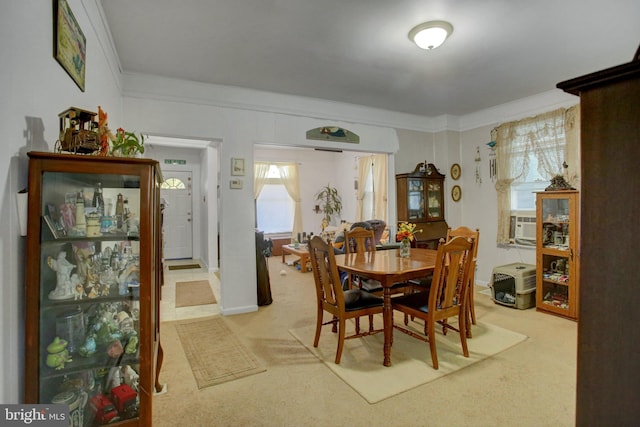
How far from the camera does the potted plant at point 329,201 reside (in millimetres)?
8547

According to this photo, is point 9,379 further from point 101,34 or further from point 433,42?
point 433,42

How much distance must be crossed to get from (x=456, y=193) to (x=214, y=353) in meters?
4.30

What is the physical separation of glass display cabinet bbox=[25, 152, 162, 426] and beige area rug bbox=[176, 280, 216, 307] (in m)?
2.90

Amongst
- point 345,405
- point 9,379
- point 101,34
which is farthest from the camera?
point 101,34

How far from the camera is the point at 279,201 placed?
336 inches

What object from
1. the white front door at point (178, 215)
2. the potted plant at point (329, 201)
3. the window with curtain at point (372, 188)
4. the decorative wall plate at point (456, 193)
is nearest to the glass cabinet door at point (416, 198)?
the decorative wall plate at point (456, 193)

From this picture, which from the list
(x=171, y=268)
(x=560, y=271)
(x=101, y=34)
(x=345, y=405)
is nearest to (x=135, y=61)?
(x=101, y=34)

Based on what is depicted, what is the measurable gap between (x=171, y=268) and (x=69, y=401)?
5572 millimetres

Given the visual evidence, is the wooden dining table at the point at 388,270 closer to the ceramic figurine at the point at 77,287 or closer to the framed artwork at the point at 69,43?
the ceramic figurine at the point at 77,287

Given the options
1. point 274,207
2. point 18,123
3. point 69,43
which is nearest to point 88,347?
point 18,123

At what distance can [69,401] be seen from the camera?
4.62ft

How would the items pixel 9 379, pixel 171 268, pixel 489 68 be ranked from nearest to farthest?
pixel 9 379
pixel 489 68
pixel 171 268

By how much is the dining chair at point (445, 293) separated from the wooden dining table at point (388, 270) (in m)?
0.18

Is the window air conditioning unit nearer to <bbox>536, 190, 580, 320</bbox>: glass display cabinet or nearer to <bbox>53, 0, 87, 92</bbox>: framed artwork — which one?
<bbox>536, 190, 580, 320</bbox>: glass display cabinet
